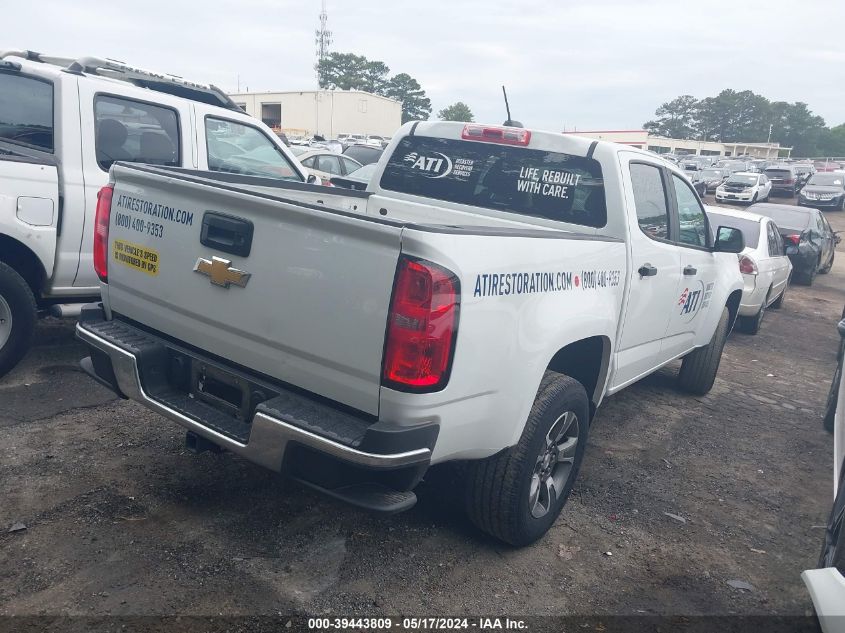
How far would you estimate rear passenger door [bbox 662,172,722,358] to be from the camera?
4723 millimetres

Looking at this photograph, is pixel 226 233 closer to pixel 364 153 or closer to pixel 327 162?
pixel 327 162

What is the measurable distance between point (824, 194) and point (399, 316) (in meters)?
33.3

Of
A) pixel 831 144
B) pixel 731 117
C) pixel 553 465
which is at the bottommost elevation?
pixel 553 465

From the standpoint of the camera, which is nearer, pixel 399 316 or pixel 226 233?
pixel 399 316

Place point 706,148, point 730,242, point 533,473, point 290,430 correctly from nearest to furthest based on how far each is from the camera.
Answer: point 290,430 → point 533,473 → point 730,242 → point 706,148

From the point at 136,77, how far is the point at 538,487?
470 centimetres

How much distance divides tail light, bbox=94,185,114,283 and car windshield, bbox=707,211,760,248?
7.61 m

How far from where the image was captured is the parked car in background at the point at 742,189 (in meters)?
28.4

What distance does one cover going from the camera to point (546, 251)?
2.96m

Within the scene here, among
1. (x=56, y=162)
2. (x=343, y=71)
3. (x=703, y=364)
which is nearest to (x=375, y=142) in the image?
(x=703, y=364)

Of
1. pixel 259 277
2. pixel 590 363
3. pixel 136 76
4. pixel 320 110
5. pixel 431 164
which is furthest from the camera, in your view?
pixel 320 110

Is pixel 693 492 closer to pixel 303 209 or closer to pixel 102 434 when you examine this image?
pixel 303 209

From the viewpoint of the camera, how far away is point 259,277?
8.87ft

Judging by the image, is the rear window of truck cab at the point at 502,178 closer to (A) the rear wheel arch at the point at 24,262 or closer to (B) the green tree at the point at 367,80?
(A) the rear wheel arch at the point at 24,262
